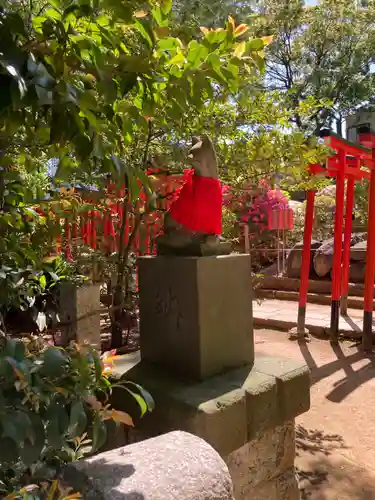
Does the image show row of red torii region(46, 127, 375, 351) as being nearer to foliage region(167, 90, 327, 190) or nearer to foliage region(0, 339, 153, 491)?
foliage region(167, 90, 327, 190)

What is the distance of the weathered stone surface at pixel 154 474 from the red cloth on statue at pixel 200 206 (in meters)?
1.06

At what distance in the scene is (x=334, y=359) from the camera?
5.73 meters

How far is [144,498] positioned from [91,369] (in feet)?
1.30

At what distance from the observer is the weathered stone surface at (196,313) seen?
6.61 feet

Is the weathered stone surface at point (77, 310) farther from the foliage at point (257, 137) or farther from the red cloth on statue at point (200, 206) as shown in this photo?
the red cloth on statue at point (200, 206)

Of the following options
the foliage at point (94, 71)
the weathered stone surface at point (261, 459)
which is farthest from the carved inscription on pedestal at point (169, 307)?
the foliage at point (94, 71)

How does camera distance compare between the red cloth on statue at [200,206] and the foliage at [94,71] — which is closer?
the foliage at [94,71]

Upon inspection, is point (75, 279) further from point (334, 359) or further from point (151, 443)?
point (334, 359)

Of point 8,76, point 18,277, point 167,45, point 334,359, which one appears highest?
point 167,45

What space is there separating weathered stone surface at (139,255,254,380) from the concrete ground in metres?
1.27

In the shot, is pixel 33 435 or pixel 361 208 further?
pixel 361 208

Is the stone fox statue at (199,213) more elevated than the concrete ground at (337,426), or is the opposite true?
the stone fox statue at (199,213)

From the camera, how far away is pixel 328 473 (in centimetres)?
297

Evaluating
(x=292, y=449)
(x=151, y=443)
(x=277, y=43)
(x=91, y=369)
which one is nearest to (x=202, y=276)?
(x=151, y=443)
